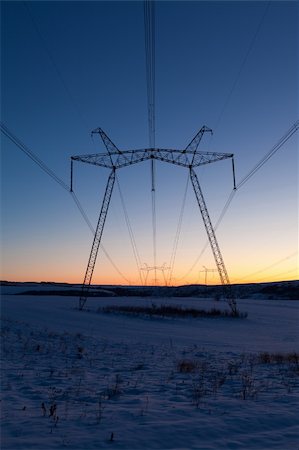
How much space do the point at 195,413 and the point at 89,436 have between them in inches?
93.7

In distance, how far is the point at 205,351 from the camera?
18688mm

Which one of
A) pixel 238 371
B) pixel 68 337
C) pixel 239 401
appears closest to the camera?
pixel 239 401

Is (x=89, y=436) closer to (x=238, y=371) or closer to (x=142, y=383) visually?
(x=142, y=383)

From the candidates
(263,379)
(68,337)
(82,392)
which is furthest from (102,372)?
(68,337)

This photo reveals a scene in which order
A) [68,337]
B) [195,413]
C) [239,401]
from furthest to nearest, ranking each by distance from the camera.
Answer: [68,337] → [239,401] → [195,413]

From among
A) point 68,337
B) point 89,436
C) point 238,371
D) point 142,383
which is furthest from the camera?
point 68,337

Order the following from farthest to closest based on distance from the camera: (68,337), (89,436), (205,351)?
(68,337) → (205,351) → (89,436)

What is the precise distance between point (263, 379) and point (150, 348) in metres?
8.07

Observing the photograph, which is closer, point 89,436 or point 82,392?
point 89,436

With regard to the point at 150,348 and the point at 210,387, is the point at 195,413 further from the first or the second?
the point at 150,348

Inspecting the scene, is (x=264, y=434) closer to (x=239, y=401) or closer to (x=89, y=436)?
(x=239, y=401)

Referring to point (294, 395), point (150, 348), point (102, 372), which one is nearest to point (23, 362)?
point (102, 372)

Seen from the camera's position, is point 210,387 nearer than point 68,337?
Yes

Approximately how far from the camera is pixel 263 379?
12.1m
